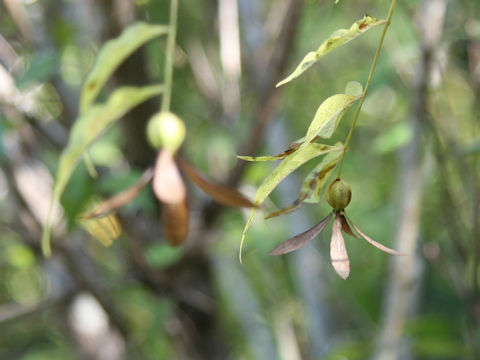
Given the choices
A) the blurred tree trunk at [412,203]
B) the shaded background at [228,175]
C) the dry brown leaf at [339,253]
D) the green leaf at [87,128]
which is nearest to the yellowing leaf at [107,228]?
the shaded background at [228,175]

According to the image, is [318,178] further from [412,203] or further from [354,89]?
[412,203]

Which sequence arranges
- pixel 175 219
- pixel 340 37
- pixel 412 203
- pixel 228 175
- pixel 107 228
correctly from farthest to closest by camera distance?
pixel 107 228
pixel 228 175
pixel 412 203
pixel 175 219
pixel 340 37

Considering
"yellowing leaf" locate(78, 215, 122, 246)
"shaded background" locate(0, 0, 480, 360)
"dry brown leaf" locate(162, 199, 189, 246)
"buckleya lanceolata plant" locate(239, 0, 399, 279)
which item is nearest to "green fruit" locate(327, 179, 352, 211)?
"buckleya lanceolata plant" locate(239, 0, 399, 279)

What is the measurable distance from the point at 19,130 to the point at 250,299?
1.81ft

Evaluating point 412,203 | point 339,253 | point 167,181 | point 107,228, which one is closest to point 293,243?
point 339,253

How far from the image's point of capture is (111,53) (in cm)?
38

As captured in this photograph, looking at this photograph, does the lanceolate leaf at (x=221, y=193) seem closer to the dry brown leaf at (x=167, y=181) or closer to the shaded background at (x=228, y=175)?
the dry brown leaf at (x=167, y=181)

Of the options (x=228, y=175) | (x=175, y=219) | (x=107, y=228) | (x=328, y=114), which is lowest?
(x=107, y=228)

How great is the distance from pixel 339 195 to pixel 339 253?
3cm

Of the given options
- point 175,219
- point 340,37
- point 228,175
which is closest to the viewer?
point 340,37

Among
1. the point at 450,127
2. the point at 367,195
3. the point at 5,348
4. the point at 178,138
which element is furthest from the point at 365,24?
the point at 5,348

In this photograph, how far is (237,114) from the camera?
3.14 ft

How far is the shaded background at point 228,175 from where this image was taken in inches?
27.1

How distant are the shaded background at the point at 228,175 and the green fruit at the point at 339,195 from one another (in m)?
0.31
